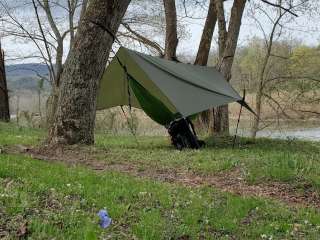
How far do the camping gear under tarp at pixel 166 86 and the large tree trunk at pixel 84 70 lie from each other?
148 cm

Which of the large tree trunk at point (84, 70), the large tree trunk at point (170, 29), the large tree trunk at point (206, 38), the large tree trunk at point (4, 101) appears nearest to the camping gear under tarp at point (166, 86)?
the large tree trunk at point (84, 70)

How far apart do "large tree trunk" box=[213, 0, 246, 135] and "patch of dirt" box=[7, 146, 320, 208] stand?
669 centimetres

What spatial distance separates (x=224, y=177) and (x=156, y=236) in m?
4.18

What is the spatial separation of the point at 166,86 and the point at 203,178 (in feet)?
13.3

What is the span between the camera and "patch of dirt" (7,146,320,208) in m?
7.60

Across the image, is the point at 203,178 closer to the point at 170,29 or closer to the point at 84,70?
the point at 84,70

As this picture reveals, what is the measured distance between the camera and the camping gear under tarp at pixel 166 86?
1223 centimetres

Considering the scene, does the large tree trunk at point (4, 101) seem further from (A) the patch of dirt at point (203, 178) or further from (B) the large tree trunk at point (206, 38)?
(A) the patch of dirt at point (203, 178)

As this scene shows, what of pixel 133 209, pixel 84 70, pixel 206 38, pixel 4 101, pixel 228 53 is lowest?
pixel 133 209

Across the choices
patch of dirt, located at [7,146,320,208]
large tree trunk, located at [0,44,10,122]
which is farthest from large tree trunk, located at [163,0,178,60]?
large tree trunk, located at [0,44,10,122]

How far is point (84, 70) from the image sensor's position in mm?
11562

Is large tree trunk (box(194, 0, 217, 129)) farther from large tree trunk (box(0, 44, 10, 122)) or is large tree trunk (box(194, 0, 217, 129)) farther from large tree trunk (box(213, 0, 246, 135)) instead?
large tree trunk (box(0, 44, 10, 122))

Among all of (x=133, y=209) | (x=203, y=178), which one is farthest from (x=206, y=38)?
(x=133, y=209)

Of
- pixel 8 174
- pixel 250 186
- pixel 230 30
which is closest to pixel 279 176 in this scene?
pixel 250 186
